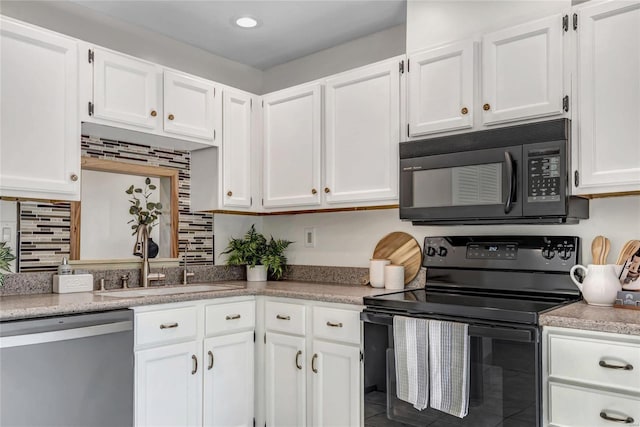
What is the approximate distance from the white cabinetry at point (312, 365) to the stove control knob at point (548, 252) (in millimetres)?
937

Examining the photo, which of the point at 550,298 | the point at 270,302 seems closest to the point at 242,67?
the point at 270,302

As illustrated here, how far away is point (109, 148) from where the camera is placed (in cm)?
294

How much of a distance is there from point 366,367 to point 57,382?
132 cm

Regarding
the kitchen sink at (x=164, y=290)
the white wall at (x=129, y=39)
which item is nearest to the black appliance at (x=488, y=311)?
the kitchen sink at (x=164, y=290)

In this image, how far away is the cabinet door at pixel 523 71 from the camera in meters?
2.18

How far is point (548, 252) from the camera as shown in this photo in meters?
2.40

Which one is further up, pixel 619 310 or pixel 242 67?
pixel 242 67

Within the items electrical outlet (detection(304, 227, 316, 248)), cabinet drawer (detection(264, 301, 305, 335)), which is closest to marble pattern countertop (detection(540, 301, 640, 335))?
cabinet drawer (detection(264, 301, 305, 335))

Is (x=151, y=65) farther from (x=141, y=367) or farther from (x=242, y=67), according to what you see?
(x=141, y=367)

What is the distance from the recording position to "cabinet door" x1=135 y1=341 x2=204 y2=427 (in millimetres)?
2352

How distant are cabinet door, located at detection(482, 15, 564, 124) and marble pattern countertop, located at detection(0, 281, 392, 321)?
1.10 meters

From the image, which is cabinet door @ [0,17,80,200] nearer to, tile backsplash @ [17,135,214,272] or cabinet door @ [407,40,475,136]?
tile backsplash @ [17,135,214,272]

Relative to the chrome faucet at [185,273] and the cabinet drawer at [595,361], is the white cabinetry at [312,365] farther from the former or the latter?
the cabinet drawer at [595,361]

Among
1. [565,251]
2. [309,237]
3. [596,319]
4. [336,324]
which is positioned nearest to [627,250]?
[565,251]
